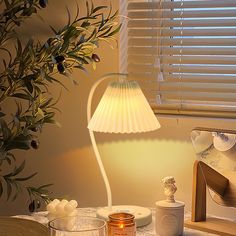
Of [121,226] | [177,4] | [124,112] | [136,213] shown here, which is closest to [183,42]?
[177,4]

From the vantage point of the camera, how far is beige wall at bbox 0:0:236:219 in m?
1.99

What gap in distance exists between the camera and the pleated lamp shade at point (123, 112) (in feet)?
5.56

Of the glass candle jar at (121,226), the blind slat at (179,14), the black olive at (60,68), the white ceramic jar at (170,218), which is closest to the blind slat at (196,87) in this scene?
the blind slat at (179,14)

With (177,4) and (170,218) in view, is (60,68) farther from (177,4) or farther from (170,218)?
(170,218)

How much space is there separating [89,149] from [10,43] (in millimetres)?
526

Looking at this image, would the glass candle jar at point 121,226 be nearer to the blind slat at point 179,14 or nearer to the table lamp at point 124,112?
the table lamp at point 124,112

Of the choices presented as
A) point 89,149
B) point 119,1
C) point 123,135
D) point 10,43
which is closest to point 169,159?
point 123,135

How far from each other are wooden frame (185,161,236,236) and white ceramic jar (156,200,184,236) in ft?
0.32

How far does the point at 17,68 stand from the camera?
2.12m

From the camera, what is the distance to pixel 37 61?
193cm

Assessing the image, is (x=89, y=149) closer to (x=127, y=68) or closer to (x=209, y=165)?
(x=127, y=68)

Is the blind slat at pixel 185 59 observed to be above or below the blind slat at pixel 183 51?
below

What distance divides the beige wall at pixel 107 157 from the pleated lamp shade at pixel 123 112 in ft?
1.01

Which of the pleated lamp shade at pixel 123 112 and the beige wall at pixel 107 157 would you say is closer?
the pleated lamp shade at pixel 123 112
